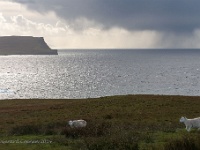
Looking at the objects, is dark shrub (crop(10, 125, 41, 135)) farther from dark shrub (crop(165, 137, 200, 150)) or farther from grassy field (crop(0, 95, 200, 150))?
dark shrub (crop(165, 137, 200, 150))

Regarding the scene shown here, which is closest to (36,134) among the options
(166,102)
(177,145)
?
(177,145)

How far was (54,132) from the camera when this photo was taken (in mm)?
22688

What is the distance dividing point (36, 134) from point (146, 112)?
17.1 meters

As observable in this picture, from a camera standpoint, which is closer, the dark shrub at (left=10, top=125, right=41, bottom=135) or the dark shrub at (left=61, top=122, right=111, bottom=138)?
the dark shrub at (left=61, top=122, right=111, bottom=138)

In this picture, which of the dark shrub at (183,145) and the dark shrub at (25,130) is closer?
the dark shrub at (183,145)

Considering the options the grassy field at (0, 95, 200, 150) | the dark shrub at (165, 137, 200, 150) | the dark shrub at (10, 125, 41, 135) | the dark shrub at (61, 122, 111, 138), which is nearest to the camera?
the dark shrub at (165, 137, 200, 150)

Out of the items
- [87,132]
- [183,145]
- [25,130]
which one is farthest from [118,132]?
[25,130]

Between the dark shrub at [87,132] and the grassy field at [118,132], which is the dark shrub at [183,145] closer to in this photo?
the grassy field at [118,132]

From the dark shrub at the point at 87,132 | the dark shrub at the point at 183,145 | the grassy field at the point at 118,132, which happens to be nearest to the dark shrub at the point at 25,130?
the grassy field at the point at 118,132

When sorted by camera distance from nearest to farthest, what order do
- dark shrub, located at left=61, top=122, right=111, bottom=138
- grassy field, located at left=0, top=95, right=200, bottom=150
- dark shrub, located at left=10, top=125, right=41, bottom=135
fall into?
grassy field, located at left=0, top=95, right=200, bottom=150 < dark shrub, located at left=61, top=122, right=111, bottom=138 < dark shrub, located at left=10, top=125, right=41, bottom=135

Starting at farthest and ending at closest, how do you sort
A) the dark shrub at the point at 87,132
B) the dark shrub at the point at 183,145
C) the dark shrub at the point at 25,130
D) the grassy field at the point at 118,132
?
the dark shrub at the point at 25,130 → the dark shrub at the point at 87,132 → the grassy field at the point at 118,132 → the dark shrub at the point at 183,145

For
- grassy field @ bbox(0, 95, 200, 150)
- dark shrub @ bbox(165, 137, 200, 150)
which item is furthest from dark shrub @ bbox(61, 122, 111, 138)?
dark shrub @ bbox(165, 137, 200, 150)

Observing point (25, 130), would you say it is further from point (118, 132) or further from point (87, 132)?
point (118, 132)

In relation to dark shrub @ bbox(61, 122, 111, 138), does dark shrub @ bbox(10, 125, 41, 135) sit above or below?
above
